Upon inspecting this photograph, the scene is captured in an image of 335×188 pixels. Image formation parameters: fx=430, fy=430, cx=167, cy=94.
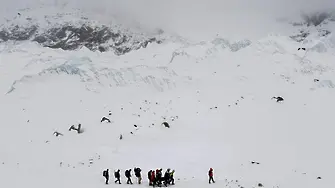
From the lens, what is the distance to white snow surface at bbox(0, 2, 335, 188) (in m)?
32.5

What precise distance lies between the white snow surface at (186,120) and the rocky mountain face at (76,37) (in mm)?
97064

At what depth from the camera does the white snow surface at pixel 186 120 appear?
1280 inches

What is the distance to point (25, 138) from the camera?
40875 mm

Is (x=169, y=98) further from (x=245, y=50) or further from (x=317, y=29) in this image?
(x=317, y=29)

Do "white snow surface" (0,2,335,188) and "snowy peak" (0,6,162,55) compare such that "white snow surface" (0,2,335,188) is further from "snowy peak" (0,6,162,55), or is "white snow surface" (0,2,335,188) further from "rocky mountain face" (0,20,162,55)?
"snowy peak" (0,6,162,55)

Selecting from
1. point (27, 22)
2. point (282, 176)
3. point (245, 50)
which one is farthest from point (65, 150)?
point (27, 22)

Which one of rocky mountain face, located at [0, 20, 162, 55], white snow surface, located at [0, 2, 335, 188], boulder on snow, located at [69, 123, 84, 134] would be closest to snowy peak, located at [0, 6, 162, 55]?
rocky mountain face, located at [0, 20, 162, 55]

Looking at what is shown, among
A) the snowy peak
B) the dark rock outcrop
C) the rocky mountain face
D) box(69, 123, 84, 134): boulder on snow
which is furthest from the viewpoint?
the snowy peak

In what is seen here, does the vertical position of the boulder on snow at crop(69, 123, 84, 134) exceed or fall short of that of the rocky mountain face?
it falls short

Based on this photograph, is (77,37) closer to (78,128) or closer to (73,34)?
(73,34)

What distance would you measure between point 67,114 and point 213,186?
2549 centimetres

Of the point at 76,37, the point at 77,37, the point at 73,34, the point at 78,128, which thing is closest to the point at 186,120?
the point at 78,128

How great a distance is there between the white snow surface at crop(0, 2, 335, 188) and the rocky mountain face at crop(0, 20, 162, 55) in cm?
9706

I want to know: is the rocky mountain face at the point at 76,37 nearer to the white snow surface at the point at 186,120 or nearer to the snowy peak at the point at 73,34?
the snowy peak at the point at 73,34
